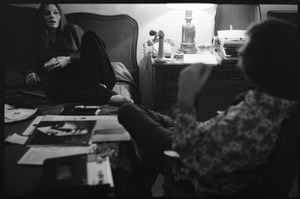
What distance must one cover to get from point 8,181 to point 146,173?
51cm

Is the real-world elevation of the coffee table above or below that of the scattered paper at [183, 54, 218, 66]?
below

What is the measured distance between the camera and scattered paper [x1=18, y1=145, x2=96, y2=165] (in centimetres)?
→ 125

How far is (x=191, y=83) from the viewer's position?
3.20 feet

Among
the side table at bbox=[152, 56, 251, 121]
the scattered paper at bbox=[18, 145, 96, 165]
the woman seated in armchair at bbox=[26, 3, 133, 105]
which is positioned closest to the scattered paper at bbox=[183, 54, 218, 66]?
the side table at bbox=[152, 56, 251, 121]

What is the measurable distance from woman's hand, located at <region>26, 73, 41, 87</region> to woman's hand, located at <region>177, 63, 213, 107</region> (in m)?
1.06

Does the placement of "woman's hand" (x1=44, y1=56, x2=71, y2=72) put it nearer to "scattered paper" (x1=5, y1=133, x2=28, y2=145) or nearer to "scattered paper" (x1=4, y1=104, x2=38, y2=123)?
"scattered paper" (x1=4, y1=104, x2=38, y2=123)

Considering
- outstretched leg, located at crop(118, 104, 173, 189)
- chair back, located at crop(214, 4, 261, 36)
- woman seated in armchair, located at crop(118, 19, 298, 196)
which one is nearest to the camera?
woman seated in armchair, located at crop(118, 19, 298, 196)

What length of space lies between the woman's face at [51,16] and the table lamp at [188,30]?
0.64 meters

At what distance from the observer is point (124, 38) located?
6.70 ft

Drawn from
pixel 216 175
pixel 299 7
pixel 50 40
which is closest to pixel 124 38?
pixel 50 40

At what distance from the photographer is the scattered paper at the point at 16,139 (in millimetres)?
1357

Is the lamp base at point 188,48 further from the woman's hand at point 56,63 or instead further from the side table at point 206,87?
the woman's hand at point 56,63

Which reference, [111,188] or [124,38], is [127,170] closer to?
[111,188]

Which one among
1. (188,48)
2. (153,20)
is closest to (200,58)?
(188,48)
